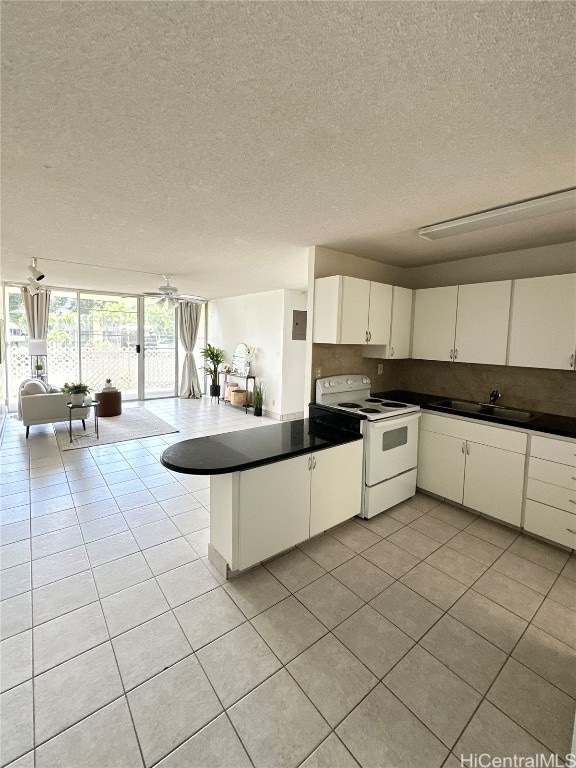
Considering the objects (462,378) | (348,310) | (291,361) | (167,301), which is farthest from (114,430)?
(462,378)

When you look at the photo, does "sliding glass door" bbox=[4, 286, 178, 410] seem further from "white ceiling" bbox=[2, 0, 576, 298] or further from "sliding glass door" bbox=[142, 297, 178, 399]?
"white ceiling" bbox=[2, 0, 576, 298]

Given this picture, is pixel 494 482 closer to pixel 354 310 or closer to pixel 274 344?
pixel 354 310

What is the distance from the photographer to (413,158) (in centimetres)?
159

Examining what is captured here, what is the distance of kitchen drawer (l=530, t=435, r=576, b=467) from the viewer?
2.52 meters

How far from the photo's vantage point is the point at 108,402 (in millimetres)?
6414

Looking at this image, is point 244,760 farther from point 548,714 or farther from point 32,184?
point 32,184

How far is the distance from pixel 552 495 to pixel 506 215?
6.91 feet

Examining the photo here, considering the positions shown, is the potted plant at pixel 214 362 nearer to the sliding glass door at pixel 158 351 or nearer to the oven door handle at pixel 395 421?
the sliding glass door at pixel 158 351

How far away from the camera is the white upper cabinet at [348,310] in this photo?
298 cm

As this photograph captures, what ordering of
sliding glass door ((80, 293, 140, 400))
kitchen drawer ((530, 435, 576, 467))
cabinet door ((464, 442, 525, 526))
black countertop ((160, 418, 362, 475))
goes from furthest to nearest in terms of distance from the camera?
1. sliding glass door ((80, 293, 140, 400))
2. cabinet door ((464, 442, 525, 526))
3. kitchen drawer ((530, 435, 576, 467))
4. black countertop ((160, 418, 362, 475))

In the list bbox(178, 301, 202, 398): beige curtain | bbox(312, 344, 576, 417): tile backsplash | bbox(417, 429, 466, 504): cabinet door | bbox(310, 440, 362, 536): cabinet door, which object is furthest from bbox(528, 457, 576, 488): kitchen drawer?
bbox(178, 301, 202, 398): beige curtain

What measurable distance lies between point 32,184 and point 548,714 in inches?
148

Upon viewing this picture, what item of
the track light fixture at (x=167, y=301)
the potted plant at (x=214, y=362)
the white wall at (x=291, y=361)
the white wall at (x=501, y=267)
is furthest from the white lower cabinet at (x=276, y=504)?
the potted plant at (x=214, y=362)

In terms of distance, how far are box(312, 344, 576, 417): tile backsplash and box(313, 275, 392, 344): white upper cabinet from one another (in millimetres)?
328
